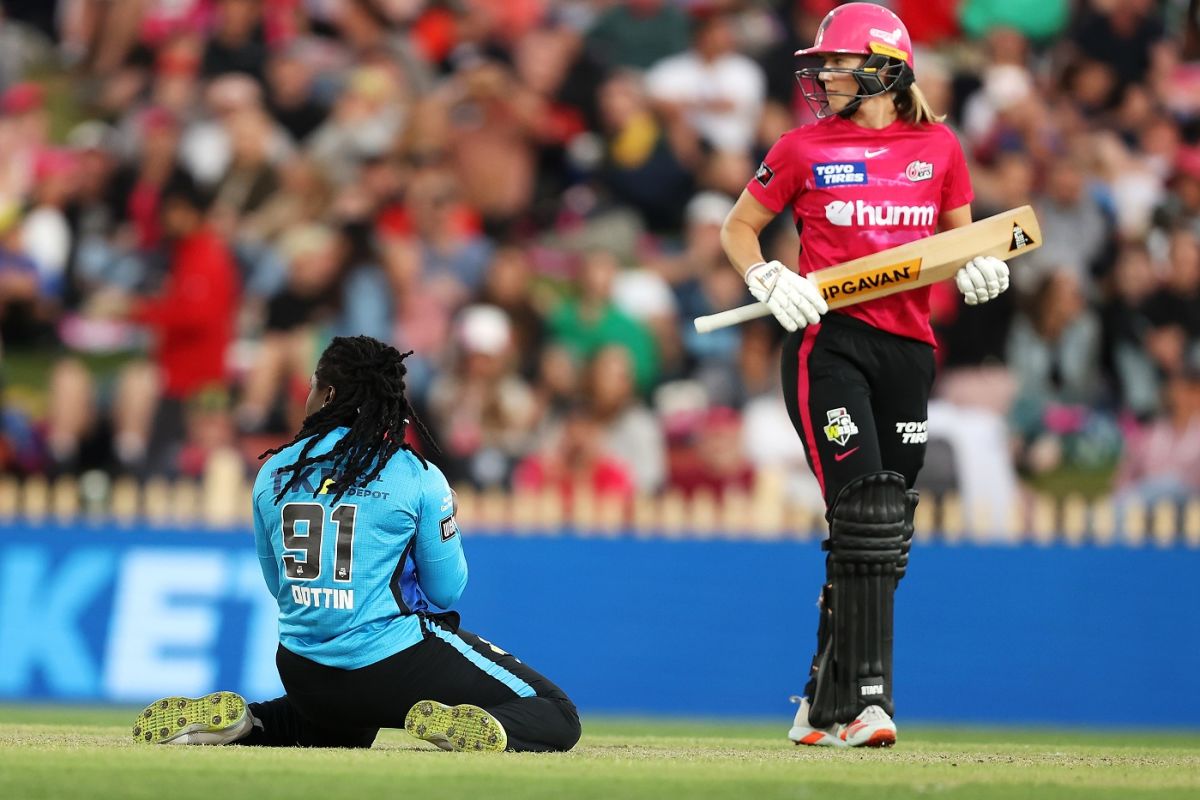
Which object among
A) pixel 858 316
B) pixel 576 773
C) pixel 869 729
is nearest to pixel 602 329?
pixel 858 316

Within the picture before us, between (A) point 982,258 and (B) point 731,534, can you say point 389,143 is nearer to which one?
(B) point 731,534

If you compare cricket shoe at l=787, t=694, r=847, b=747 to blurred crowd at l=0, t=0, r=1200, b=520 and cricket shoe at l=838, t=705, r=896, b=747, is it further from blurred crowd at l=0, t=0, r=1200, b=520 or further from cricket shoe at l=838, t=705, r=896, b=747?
blurred crowd at l=0, t=0, r=1200, b=520

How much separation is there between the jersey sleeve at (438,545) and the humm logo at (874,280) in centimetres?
155

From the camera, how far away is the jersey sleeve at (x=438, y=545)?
614 centimetres

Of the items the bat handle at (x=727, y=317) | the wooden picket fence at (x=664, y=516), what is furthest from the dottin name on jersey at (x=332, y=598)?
the wooden picket fence at (x=664, y=516)

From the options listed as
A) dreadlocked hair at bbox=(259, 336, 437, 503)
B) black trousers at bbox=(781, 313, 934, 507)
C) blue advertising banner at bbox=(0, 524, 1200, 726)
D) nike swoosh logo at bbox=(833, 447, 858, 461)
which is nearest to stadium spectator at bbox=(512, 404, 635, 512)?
blue advertising banner at bbox=(0, 524, 1200, 726)

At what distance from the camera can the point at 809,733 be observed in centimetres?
683

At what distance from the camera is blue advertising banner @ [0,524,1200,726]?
35.7 ft

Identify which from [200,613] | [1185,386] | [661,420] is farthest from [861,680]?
[1185,386]

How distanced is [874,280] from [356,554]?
2.05m

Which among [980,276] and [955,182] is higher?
[955,182]

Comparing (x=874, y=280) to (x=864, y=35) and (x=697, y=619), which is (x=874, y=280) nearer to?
(x=864, y=35)

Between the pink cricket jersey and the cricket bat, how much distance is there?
10cm

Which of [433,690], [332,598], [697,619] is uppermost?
[332,598]
